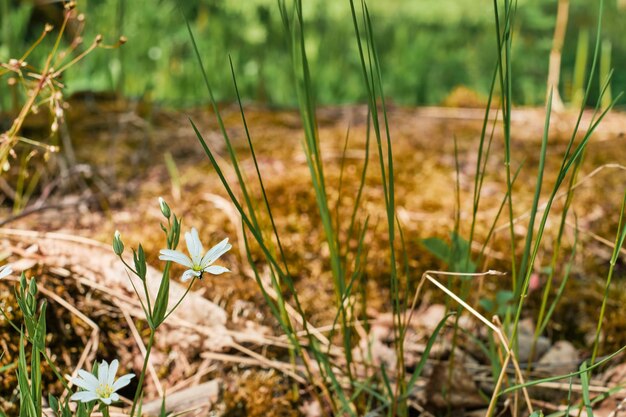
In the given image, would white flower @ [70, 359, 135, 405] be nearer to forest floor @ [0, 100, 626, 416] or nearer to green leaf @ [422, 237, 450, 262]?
forest floor @ [0, 100, 626, 416]

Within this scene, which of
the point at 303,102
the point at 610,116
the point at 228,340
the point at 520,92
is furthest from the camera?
the point at 520,92

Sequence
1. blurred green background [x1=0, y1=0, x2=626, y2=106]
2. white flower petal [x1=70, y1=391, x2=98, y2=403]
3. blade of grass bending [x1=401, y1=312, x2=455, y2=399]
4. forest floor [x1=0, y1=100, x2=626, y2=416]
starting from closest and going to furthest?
A: white flower petal [x1=70, y1=391, x2=98, y2=403] < blade of grass bending [x1=401, y1=312, x2=455, y2=399] < forest floor [x1=0, y1=100, x2=626, y2=416] < blurred green background [x1=0, y1=0, x2=626, y2=106]

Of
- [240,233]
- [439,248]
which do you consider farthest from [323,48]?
[439,248]

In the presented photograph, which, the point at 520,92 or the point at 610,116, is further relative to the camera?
the point at 520,92

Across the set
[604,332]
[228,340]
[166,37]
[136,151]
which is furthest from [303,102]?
[166,37]

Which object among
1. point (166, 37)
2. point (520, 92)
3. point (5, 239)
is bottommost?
point (520, 92)

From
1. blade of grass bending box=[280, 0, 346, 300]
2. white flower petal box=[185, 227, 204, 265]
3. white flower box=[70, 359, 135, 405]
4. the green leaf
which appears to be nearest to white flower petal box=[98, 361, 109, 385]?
white flower box=[70, 359, 135, 405]

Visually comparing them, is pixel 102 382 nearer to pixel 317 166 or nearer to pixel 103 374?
pixel 103 374

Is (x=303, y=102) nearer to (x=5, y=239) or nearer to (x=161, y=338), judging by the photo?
(x=161, y=338)
